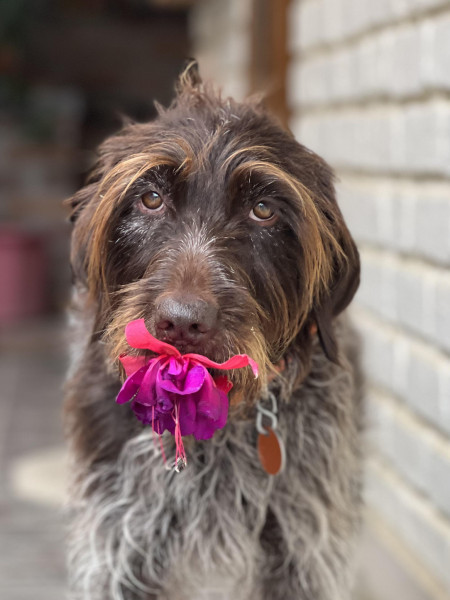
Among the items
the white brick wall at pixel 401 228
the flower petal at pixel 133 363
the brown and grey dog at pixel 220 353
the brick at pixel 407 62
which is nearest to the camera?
the flower petal at pixel 133 363

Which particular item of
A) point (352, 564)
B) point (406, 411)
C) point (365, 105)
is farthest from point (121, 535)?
point (365, 105)

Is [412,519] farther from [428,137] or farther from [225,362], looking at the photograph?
[225,362]

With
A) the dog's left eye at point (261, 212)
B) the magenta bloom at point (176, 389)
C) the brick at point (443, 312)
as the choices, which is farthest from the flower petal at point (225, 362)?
the brick at point (443, 312)

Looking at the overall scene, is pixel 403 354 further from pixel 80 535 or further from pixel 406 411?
pixel 80 535

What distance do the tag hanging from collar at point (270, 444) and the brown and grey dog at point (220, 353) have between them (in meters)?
0.04

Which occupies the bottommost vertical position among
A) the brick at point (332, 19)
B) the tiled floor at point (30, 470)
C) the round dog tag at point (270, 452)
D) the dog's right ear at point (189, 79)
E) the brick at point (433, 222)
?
the tiled floor at point (30, 470)

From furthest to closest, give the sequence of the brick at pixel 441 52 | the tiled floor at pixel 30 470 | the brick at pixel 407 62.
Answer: the tiled floor at pixel 30 470
the brick at pixel 407 62
the brick at pixel 441 52

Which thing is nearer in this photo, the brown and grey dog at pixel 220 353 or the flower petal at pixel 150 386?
A: the flower petal at pixel 150 386

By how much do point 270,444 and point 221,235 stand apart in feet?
1.98

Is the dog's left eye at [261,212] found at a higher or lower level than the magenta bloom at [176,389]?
higher

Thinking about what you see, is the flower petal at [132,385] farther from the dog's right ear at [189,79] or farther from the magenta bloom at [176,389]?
the dog's right ear at [189,79]

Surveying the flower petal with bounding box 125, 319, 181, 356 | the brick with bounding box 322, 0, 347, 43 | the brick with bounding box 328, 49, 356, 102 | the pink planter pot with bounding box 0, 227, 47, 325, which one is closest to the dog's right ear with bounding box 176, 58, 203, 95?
the flower petal with bounding box 125, 319, 181, 356

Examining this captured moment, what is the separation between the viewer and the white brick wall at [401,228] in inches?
109

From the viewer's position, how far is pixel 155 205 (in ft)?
7.03
